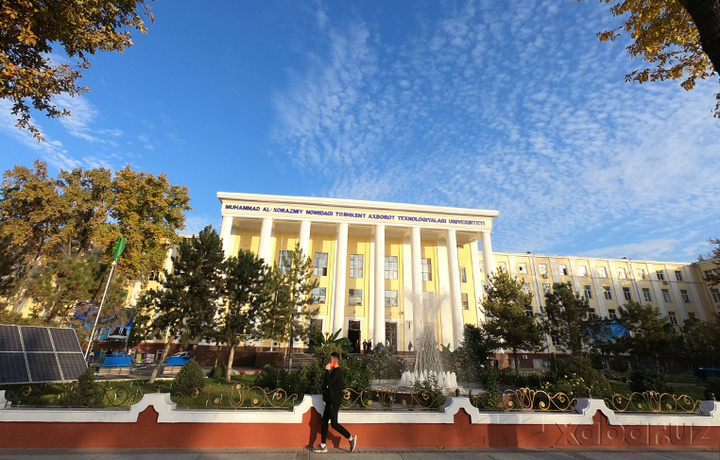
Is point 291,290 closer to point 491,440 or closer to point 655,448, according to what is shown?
point 491,440

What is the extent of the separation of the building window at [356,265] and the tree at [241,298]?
49.8 feet

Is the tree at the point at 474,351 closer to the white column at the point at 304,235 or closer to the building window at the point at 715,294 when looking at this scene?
the white column at the point at 304,235

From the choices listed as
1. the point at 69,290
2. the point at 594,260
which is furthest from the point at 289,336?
the point at 594,260

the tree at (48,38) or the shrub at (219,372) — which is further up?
the tree at (48,38)

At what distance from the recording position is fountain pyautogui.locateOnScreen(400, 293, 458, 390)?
14.9 meters

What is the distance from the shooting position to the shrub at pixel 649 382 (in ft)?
38.6

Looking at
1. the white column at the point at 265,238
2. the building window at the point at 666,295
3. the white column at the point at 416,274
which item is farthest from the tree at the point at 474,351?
the building window at the point at 666,295

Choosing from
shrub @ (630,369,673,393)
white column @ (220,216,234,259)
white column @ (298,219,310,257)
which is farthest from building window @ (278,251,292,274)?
shrub @ (630,369,673,393)

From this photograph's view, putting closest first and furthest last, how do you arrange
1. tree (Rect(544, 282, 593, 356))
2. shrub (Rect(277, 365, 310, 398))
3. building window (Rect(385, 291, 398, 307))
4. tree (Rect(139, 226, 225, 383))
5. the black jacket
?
1. the black jacket
2. shrub (Rect(277, 365, 310, 398))
3. tree (Rect(139, 226, 225, 383))
4. tree (Rect(544, 282, 593, 356))
5. building window (Rect(385, 291, 398, 307))

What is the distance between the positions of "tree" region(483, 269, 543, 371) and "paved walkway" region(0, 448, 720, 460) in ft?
45.5

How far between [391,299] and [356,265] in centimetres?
485

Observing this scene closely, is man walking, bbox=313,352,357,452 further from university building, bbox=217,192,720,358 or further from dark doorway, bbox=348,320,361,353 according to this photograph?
dark doorway, bbox=348,320,361,353

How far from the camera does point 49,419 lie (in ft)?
20.1

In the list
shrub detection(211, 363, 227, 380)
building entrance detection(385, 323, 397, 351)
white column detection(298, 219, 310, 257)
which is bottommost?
shrub detection(211, 363, 227, 380)
